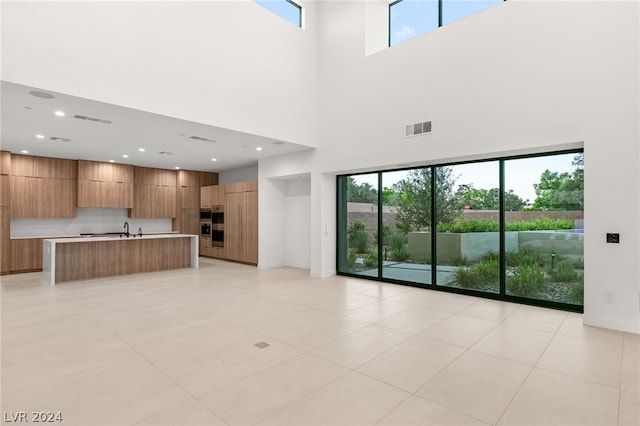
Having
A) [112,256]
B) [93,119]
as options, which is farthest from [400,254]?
[112,256]

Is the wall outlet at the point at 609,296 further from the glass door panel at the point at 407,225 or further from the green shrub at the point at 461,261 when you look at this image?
the glass door panel at the point at 407,225

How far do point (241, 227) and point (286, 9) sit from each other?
232 inches

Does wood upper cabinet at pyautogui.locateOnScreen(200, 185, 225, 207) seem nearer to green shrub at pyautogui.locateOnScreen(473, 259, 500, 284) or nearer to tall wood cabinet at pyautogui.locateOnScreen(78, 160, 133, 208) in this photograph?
tall wood cabinet at pyautogui.locateOnScreen(78, 160, 133, 208)

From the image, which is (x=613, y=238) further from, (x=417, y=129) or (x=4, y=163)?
(x=4, y=163)

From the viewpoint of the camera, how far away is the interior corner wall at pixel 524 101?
14.2ft

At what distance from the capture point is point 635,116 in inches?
167

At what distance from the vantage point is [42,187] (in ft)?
30.0

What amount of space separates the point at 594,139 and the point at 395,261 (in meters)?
3.95

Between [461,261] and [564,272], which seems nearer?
[564,272]

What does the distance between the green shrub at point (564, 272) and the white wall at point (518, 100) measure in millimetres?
603

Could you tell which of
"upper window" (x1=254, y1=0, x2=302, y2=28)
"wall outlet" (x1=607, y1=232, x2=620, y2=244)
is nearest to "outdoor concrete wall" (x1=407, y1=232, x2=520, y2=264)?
"wall outlet" (x1=607, y1=232, x2=620, y2=244)

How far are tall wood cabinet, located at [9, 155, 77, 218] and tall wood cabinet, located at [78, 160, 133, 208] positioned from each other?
258mm

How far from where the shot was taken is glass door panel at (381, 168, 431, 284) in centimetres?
675

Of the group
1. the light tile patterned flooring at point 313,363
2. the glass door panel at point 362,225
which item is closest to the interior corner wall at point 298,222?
the glass door panel at point 362,225
